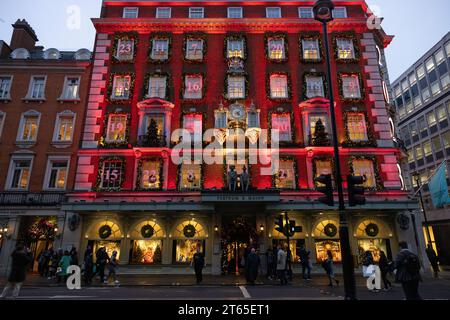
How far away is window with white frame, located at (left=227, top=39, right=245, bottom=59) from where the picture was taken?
25938 mm

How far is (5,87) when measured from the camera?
25.6m

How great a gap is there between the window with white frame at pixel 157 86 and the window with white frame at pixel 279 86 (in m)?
8.78

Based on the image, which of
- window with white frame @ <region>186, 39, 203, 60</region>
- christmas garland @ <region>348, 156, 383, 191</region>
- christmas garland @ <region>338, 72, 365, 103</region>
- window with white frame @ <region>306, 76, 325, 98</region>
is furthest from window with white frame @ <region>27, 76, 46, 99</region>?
christmas garland @ <region>348, 156, 383, 191</region>

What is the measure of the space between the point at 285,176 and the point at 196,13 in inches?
663

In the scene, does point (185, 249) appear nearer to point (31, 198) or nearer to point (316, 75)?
point (31, 198)

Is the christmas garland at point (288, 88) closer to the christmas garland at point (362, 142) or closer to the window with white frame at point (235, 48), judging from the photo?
the window with white frame at point (235, 48)

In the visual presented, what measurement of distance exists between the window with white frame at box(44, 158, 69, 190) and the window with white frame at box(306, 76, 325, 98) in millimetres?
19789

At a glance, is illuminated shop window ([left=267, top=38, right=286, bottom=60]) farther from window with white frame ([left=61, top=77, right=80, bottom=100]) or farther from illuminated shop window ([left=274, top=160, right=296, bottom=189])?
window with white frame ([left=61, top=77, right=80, bottom=100])

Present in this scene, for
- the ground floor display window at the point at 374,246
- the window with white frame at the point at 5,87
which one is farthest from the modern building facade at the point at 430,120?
the window with white frame at the point at 5,87

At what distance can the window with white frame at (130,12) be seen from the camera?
1087 inches

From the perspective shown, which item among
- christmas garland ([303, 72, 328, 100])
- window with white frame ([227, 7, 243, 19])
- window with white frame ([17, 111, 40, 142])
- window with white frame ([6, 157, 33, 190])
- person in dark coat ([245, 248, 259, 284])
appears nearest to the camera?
person in dark coat ([245, 248, 259, 284])

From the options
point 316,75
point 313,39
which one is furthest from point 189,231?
point 313,39
